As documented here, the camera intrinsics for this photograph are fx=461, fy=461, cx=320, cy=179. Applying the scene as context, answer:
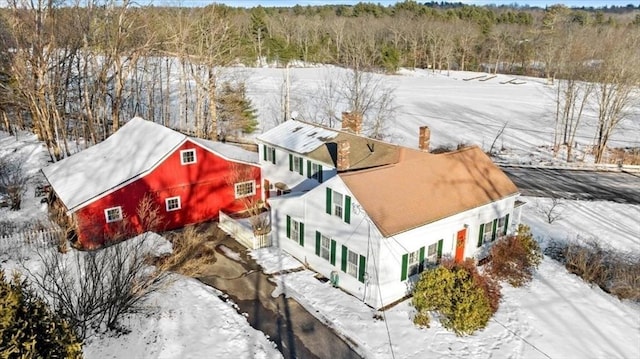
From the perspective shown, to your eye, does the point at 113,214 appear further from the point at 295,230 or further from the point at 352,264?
the point at 352,264

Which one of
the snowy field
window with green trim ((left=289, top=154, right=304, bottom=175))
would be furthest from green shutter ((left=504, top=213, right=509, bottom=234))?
window with green trim ((left=289, top=154, right=304, bottom=175))

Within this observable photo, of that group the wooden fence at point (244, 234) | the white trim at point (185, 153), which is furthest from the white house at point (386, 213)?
the white trim at point (185, 153)

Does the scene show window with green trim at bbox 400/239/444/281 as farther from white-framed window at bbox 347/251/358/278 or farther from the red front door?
white-framed window at bbox 347/251/358/278

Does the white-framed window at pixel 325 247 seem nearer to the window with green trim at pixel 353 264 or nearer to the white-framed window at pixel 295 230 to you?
the window with green trim at pixel 353 264

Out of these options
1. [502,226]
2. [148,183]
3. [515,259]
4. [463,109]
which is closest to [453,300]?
[515,259]

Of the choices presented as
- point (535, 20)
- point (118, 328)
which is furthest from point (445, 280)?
point (535, 20)

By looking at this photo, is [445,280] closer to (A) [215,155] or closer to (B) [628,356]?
(B) [628,356]

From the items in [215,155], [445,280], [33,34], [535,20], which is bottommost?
[445,280]
